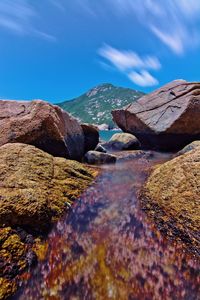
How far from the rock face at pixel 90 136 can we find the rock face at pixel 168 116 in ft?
18.0

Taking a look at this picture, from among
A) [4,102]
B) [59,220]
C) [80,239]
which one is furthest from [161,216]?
[4,102]

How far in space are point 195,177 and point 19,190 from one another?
622cm

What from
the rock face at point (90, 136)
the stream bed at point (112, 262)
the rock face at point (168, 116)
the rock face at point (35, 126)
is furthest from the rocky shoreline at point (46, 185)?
the rock face at point (168, 116)

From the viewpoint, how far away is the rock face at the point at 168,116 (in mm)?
22953

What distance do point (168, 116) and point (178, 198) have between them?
55.8 ft

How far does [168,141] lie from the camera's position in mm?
24672

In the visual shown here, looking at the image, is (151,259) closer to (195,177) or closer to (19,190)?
(195,177)

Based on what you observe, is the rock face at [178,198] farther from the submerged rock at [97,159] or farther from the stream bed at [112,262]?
the submerged rock at [97,159]

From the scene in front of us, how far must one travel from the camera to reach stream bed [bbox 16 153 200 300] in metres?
5.67

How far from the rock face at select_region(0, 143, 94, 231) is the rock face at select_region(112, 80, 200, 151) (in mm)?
13291

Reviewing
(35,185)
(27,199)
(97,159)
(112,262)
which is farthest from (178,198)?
(97,159)

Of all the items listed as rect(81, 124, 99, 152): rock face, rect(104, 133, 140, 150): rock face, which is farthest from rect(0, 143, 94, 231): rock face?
rect(104, 133, 140, 150): rock face

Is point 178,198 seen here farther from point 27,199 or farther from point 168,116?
point 168,116

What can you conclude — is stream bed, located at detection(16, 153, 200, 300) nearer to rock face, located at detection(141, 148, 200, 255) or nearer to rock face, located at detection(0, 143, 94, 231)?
rock face, located at detection(141, 148, 200, 255)
